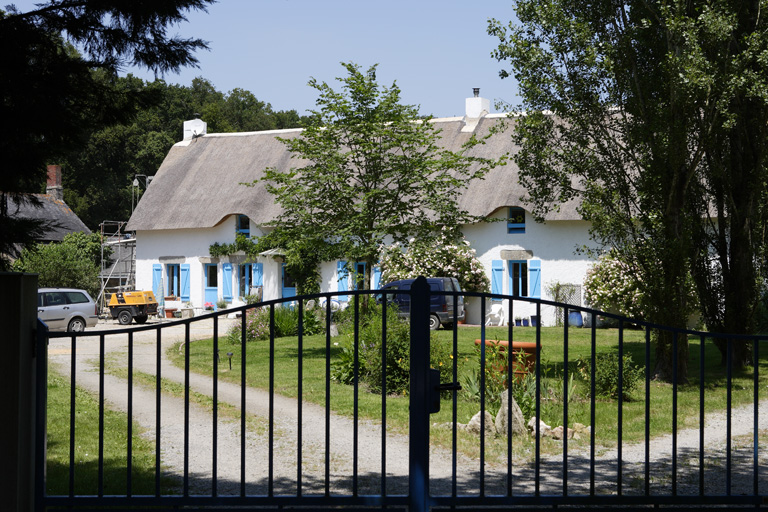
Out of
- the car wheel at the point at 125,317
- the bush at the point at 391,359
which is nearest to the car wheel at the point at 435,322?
the bush at the point at 391,359

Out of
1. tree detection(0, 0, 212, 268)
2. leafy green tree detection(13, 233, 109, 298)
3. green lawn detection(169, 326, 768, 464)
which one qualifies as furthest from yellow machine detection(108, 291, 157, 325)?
tree detection(0, 0, 212, 268)

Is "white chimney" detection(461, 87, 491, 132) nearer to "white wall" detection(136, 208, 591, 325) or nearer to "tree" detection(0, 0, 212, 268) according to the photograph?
"white wall" detection(136, 208, 591, 325)

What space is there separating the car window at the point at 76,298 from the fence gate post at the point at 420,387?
2040 cm

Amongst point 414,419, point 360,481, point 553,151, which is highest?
point 553,151

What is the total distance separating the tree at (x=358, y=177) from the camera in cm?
1675

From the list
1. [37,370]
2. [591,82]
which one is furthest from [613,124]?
[37,370]

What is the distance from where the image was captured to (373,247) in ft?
55.5

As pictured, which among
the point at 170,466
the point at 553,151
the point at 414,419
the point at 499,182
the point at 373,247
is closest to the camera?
the point at 414,419

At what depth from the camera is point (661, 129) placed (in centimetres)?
1220

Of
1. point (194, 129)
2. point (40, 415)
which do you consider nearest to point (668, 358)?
point (40, 415)

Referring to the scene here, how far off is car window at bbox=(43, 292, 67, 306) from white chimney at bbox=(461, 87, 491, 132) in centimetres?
1477

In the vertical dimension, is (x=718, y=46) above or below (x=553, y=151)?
above

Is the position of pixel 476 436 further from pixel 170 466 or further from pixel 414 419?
pixel 414 419

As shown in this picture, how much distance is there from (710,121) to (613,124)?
1.64 meters
